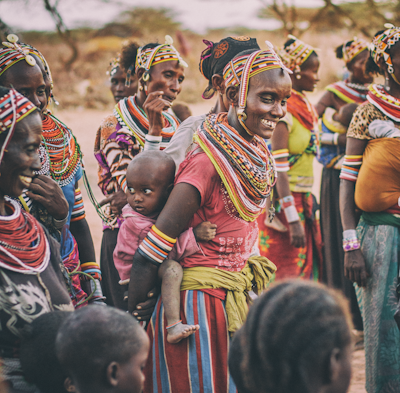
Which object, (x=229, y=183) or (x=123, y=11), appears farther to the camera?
(x=123, y=11)

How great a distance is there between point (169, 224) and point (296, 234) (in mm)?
2536

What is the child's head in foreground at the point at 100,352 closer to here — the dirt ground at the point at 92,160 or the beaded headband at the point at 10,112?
the beaded headband at the point at 10,112

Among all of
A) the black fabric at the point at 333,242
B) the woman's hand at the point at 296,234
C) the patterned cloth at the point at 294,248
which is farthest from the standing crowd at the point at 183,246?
the black fabric at the point at 333,242


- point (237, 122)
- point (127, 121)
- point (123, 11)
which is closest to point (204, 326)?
point (237, 122)

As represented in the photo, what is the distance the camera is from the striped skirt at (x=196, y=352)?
238 centimetres

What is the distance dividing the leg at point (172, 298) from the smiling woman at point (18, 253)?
552 millimetres

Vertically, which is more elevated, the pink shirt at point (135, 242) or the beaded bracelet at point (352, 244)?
the pink shirt at point (135, 242)

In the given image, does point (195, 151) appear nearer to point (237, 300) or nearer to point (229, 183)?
point (229, 183)

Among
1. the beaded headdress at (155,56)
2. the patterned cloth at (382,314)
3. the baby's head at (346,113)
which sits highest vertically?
the beaded headdress at (155,56)

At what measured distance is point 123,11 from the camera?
35.9 metres

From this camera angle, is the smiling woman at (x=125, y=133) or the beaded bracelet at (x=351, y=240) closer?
the beaded bracelet at (x=351, y=240)

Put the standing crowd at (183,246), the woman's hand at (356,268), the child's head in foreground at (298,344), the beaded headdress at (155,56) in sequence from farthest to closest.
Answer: the beaded headdress at (155,56) < the woman's hand at (356,268) < the standing crowd at (183,246) < the child's head in foreground at (298,344)

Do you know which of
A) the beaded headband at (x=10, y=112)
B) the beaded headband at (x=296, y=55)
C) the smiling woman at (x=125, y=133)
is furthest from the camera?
the beaded headband at (x=296, y=55)

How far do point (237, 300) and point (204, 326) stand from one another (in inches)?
8.4
